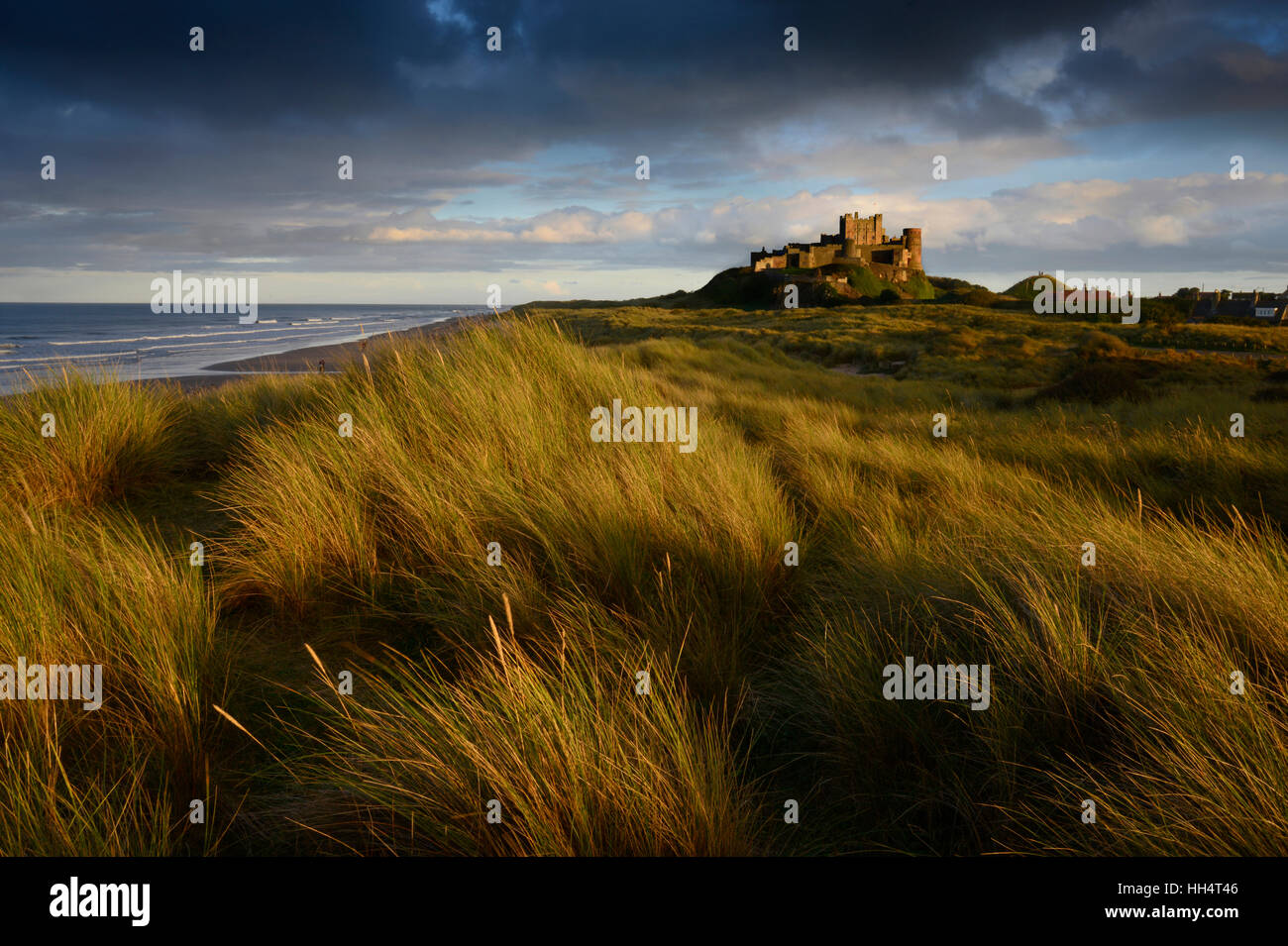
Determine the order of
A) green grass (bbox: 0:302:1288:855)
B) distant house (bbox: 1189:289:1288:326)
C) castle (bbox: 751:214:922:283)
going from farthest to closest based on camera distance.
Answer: castle (bbox: 751:214:922:283), distant house (bbox: 1189:289:1288:326), green grass (bbox: 0:302:1288:855)

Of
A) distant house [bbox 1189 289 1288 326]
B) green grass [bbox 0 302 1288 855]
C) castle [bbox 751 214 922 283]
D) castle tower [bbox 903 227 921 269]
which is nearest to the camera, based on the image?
green grass [bbox 0 302 1288 855]

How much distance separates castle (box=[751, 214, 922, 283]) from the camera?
84688 millimetres

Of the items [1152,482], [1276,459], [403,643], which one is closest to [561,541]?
[403,643]

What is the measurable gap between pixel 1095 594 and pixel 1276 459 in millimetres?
A: 5013

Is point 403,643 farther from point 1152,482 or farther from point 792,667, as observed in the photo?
point 1152,482

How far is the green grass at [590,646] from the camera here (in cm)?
182

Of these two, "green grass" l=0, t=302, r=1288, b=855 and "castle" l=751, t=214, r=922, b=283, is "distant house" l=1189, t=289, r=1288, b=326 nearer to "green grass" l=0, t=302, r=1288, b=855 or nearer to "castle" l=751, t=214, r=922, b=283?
"castle" l=751, t=214, r=922, b=283

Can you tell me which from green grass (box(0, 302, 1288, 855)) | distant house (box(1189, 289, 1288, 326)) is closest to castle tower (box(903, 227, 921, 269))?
distant house (box(1189, 289, 1288, 326))

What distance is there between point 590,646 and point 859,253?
94.9 meters

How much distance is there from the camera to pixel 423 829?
70.4 inches

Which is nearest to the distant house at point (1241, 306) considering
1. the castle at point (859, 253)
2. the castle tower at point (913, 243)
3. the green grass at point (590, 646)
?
the castle at point (859, 253)

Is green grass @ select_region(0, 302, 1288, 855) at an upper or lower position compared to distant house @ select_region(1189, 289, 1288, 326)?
lower

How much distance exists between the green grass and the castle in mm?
83683
